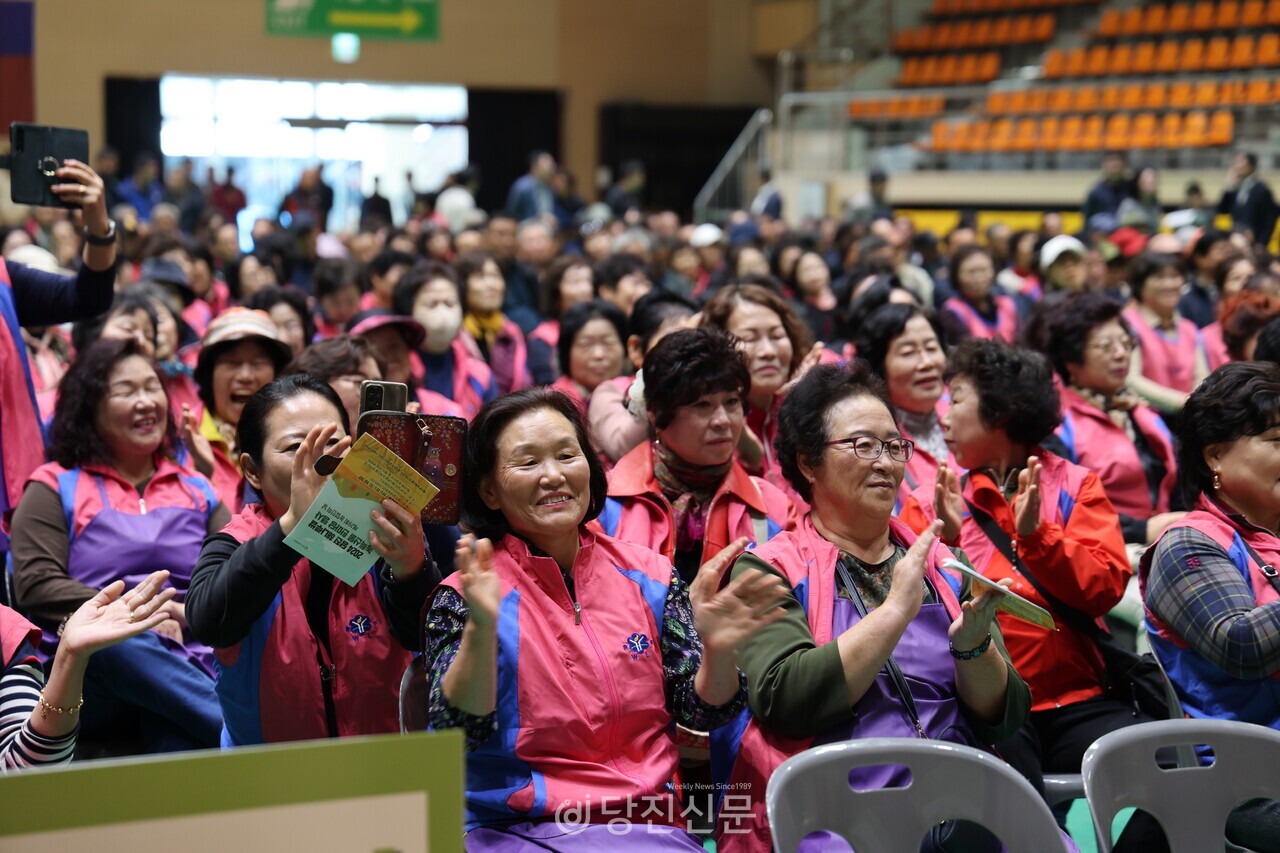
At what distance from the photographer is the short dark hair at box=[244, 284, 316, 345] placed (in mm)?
4914

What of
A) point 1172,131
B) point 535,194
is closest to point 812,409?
point 535,194

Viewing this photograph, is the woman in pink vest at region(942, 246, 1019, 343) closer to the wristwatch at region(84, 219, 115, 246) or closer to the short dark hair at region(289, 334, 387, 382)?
the short dark hair at region(289, 334, 387, 382)

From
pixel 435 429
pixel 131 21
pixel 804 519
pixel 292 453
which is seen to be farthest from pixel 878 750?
pixel 131 21

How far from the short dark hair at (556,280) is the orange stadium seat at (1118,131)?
907 cm

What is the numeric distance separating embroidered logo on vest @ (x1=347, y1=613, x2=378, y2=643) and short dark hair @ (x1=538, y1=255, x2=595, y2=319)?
413cm

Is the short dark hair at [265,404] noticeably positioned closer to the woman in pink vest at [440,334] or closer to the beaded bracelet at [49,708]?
the beaded bracelet at [49,708]

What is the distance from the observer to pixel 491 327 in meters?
6.10

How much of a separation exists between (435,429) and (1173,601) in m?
1.45

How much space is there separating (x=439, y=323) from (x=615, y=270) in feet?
5.06

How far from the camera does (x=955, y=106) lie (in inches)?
627

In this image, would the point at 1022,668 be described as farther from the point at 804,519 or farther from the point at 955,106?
the point at 955,106

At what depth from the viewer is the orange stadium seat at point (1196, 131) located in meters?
12.9

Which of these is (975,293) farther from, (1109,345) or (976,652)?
(976,652)

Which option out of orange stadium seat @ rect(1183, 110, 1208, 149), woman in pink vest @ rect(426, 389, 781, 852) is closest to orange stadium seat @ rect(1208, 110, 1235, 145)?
orange stadium seat @ rect(1183, 110, 1208, 149)
